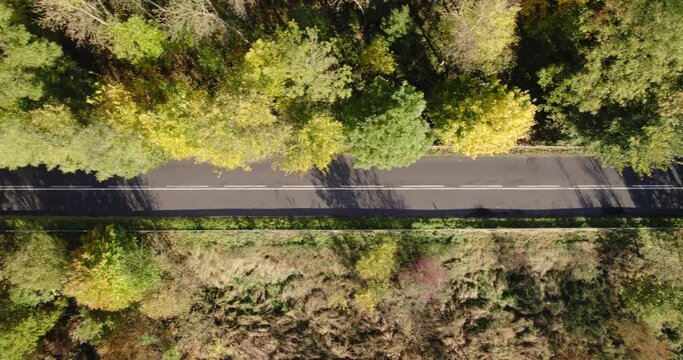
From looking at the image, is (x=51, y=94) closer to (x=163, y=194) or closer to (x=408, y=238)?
(x=163, y=194)

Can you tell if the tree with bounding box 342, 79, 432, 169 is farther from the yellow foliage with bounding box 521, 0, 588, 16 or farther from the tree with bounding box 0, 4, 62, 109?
the tree with bounding box 0, 4, 62, 109

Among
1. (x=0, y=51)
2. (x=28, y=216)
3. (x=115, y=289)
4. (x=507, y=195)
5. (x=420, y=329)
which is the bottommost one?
(x=420, y=329)

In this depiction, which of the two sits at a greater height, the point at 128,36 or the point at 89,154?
the point at 128,36

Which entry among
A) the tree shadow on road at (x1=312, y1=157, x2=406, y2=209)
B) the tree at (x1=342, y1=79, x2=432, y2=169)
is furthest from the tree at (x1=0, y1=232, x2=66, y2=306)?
the tree at (x1=342, y1=79, x2=432, y2=169)

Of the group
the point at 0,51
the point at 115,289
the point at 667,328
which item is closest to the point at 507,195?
the point at 667,328

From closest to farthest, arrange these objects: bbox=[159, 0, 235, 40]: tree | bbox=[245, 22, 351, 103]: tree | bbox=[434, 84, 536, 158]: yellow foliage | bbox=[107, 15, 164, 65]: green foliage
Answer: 1. bbox=[245, 22, 351, 103]: tree
2. bbox=[434, 84, 536, 158]: yellow foliage
3. bbox=[159, 0, 235, 40]: tree
4. bbox=[107, 15, 164, 65]: green foliage

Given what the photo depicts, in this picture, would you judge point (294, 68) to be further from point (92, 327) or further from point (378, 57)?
point (92, 327)

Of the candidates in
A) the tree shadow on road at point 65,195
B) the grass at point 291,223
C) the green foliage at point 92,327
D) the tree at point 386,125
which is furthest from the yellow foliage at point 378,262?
the green foliage at point 92,327
